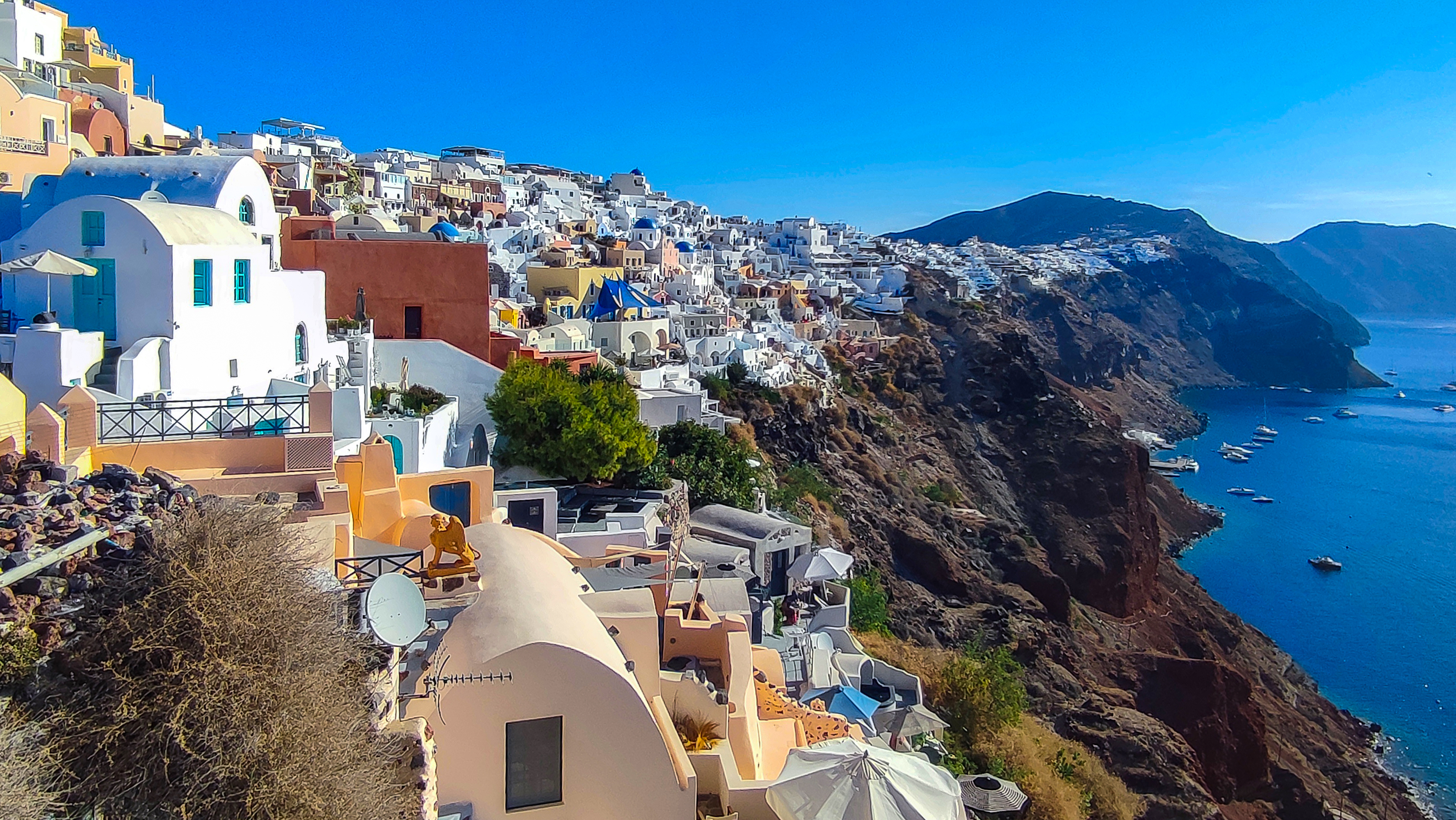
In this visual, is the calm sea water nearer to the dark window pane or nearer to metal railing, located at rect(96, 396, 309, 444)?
the dark window pane

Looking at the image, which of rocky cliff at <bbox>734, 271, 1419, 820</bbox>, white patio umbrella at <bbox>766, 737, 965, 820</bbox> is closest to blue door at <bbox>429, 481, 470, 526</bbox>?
white patio umbrella at <bbox>766, 737, 965, 820</bbox>

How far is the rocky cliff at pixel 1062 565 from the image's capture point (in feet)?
99.2

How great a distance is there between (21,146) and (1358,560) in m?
65.2

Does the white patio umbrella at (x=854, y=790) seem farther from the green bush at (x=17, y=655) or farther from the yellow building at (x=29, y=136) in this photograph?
the yellow building at (x=29, y=136)

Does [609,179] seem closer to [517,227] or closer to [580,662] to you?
[517,227]

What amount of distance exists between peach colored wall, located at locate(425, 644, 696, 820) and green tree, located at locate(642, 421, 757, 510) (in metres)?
13.6

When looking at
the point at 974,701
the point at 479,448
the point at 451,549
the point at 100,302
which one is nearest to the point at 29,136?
the point at 100,302

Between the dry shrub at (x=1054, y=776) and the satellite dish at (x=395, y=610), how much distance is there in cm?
1467

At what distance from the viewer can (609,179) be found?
94625 millimetres

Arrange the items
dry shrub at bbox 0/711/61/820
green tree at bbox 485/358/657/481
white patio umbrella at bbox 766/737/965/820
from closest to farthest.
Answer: dry shrub at bbox 0/711/61/820 < white patio umbrella at bbox 766/737/965/820 < green tree at bbox 485/358/657/481

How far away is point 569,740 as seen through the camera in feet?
24.6

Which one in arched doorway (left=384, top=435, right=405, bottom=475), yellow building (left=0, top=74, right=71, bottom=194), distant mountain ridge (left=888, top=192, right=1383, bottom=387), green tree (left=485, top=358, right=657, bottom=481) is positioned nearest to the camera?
arched doorway (left=384, top=435, right=405, bottom=475)

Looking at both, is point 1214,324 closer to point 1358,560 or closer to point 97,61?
point 1358,560

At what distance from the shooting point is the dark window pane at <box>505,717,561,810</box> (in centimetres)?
733
